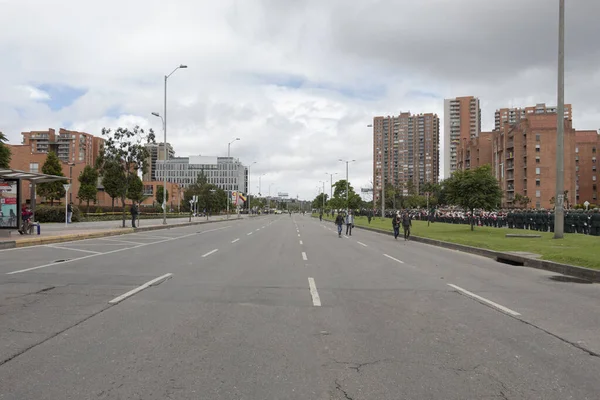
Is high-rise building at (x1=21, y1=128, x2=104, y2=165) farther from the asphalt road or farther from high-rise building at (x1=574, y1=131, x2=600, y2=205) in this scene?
the asphalt road

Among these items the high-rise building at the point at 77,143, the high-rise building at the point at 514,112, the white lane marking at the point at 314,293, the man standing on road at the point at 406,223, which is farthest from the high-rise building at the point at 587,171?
the high-rise building at the point at 77,143

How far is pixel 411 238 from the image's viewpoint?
29812 mm

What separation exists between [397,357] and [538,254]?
13.7 m

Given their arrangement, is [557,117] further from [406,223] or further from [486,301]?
[486,301]

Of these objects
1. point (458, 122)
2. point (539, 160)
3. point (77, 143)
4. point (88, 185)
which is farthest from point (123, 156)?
point (458, 122)

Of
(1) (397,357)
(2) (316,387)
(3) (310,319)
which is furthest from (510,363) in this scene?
(3) (310,319)

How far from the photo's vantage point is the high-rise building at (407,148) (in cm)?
13462

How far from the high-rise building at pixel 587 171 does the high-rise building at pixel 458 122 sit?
5174 cm

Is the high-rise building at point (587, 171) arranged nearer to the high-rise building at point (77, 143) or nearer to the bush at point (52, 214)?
the bush at point (52, 214)

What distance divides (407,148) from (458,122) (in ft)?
169

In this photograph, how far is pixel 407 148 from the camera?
143 metres

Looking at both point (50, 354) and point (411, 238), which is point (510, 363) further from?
point (411, 238)

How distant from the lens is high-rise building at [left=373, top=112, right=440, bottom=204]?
134625 mm

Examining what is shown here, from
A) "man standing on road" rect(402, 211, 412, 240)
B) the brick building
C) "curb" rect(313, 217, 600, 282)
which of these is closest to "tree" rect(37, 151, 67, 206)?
"man standing on road" rect(402, 211, 412, 240)
